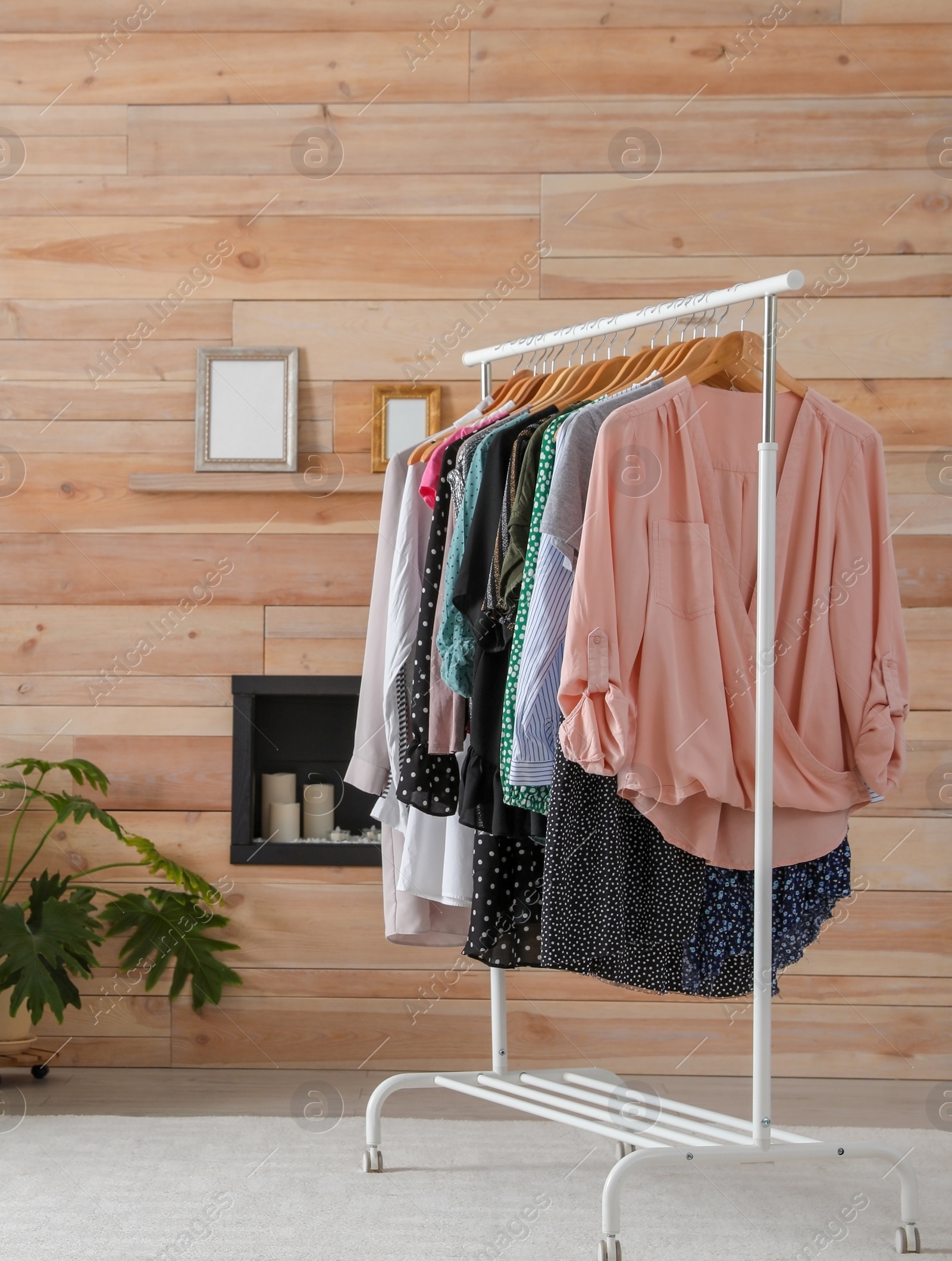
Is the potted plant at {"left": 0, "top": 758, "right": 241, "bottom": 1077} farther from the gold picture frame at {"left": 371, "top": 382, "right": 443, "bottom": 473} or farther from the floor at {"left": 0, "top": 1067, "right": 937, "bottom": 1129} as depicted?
the gold picture frame at {"left": 371, "top": 382, "right": 443, "bottom": 473}

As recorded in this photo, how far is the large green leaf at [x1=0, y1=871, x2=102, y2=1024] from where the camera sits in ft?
8.19

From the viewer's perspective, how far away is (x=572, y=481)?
1821mm

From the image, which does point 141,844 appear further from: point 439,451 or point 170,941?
point 439,451

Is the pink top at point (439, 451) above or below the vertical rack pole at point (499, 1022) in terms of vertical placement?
above

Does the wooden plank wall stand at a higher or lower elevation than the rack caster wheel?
higher

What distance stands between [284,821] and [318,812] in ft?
0.29

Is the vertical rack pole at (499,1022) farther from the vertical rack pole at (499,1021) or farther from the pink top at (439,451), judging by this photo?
the pink top at (439,451)

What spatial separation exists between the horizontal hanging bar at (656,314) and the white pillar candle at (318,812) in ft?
3.92

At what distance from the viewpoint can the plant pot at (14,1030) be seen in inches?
109

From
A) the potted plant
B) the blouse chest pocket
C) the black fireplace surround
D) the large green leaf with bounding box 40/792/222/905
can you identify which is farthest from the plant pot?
the blouse chest pocket

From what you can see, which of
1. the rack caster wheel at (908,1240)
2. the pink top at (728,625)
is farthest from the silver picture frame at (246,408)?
the rack caster wheel at (908,1240)

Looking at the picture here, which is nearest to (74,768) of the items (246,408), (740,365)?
(246,408)

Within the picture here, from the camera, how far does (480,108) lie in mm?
2953

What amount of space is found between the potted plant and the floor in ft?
0.50
